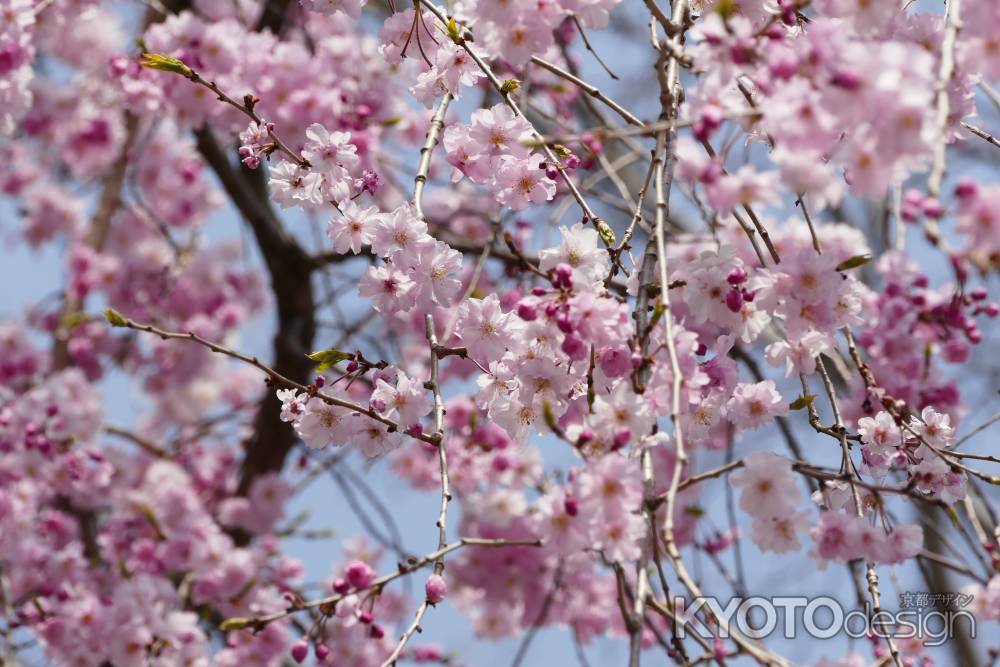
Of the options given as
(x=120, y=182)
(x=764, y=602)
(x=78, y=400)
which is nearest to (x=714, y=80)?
(x=764, y=602)

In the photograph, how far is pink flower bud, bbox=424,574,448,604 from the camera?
6.01ft

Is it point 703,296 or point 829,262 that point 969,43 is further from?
point 703,296

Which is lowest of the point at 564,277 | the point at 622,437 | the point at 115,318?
the point at 622,437

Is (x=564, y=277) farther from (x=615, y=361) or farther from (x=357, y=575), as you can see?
(x=357, y=575)

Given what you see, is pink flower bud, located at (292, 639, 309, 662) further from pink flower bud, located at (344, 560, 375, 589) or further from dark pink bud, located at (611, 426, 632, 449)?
dark pink bud, located at (611, 426, 632, 449)

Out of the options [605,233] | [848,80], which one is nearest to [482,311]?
[605,233]

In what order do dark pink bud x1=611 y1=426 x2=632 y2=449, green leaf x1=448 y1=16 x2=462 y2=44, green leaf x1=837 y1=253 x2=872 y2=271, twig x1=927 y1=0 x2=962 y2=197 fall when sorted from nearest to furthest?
twig x1=927 y1=0 x2=962 y2=197
dark pink bud x1=611 y1=426 x2=632 y2=449
green leaf x1=837 y1=253 x2=872 y2=271
green leaf x1=448 y1=16 x2=462 y2=44

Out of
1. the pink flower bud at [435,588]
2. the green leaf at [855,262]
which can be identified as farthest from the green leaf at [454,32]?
the pink flower bud at [435,588]

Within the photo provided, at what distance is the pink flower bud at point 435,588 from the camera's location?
1831 mm

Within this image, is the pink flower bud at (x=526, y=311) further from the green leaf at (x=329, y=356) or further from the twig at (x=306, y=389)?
the green leaf at (x=329, y=356)

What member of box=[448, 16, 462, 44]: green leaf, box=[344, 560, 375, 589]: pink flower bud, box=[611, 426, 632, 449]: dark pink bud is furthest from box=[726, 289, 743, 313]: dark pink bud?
box=[344, 560, 375, 589]: pink flower bud

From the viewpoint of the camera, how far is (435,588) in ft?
6.06

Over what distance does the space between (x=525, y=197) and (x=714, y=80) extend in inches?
27.6

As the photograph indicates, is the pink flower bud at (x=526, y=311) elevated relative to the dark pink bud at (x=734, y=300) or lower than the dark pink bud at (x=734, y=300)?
lower
